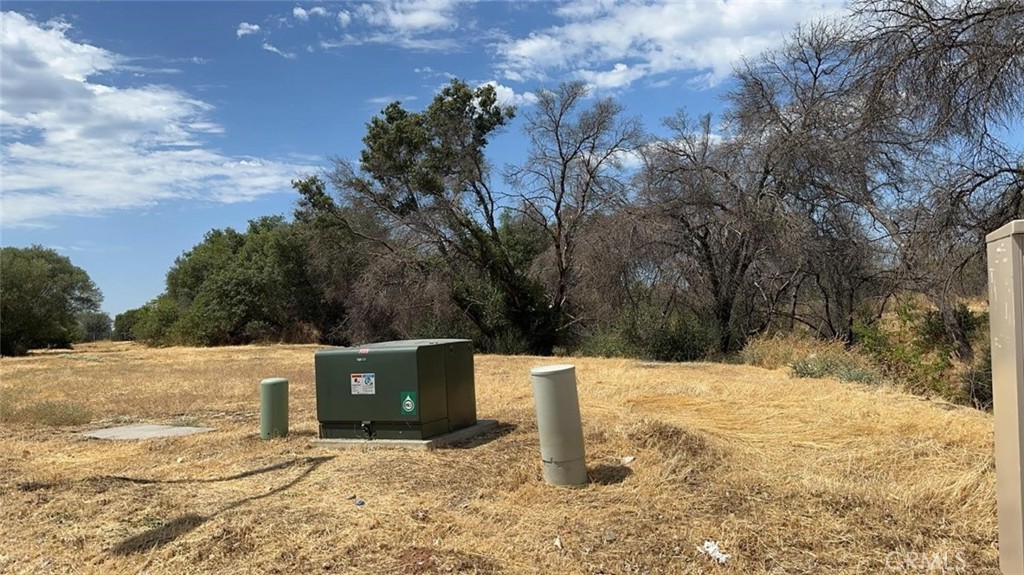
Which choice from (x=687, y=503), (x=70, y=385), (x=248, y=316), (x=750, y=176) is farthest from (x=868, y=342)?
(x=248, y=316)

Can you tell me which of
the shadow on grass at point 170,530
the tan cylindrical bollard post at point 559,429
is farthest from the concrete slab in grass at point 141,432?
the tan cylindrical bollard post at point 559,429

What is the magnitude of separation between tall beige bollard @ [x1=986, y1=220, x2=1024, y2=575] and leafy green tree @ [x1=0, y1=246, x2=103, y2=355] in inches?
1864

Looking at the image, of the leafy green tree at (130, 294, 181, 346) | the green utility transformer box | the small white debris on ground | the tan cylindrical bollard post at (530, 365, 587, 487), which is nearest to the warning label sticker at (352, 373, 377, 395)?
the green utility transformer box

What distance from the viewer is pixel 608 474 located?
19.1ft

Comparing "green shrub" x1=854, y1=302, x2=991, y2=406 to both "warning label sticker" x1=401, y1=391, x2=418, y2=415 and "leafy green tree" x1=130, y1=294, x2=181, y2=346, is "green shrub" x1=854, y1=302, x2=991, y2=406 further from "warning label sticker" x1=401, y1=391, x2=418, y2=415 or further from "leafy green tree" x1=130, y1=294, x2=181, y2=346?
"leafy green tree" x1=130, y1=294, x2=181, y2=346

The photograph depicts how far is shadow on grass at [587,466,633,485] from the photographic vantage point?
222 inches

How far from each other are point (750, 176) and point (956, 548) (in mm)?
17563

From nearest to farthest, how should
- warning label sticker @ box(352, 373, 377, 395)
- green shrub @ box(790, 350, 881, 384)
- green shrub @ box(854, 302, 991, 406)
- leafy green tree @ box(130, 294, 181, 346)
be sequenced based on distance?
warning label sticker @ box(352, 373, 377, 395)
green shrub @ box(790, 350, 881, 384)
green shrub @ box(854, 302, 991, 406)
leafy green tree @ box(130, 294, 181, 346)

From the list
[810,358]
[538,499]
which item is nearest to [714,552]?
[538,499]

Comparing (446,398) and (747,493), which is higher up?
(446,398)

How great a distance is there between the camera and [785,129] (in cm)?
2045

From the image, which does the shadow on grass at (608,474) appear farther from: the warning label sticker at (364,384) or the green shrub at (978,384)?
the green shrub at (978,384)

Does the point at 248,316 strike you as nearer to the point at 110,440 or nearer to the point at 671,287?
the point at 671,287

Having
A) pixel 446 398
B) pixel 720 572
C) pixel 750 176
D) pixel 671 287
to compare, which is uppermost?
pixel 750 176
